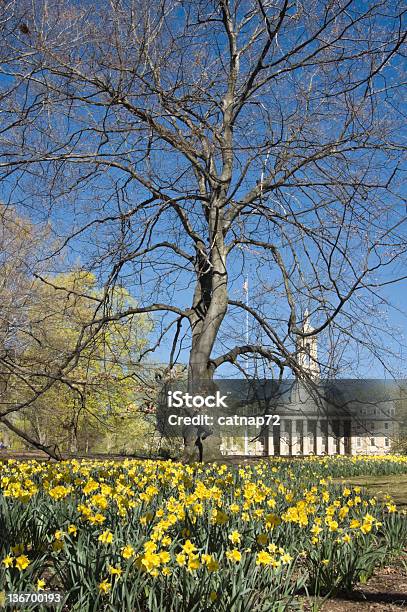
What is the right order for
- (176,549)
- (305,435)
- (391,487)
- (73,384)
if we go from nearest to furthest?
(176,549), (391,487), (73,384), (305,435)

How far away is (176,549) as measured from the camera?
345cm

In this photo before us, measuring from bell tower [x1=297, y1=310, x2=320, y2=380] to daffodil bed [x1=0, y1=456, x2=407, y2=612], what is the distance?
3.49 meters

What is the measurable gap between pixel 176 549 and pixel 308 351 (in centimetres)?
547

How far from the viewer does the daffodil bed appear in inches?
101

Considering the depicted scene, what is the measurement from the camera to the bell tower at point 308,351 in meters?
8.32

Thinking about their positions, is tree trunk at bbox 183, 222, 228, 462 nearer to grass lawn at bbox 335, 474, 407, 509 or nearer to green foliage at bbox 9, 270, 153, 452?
green foliage at bbox 9, 270, 153, 452

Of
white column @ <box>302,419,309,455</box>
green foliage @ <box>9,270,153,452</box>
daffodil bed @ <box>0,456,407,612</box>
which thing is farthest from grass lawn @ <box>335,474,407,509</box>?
green foliage @ <box>9,270,153,452</box>

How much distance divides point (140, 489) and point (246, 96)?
4.97m

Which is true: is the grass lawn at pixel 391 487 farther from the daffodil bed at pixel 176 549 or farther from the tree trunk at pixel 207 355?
the daffodil bed at pixel 176 549

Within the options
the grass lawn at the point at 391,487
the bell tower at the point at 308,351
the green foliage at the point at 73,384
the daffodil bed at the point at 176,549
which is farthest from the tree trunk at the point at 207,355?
the daffodil bed at the point at 176,549

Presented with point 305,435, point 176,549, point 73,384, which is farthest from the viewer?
point 305,435

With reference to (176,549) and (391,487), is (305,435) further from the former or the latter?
(176,549)

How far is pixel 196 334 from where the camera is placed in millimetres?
9250

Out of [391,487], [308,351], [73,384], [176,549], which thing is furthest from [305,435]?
[176,549]
